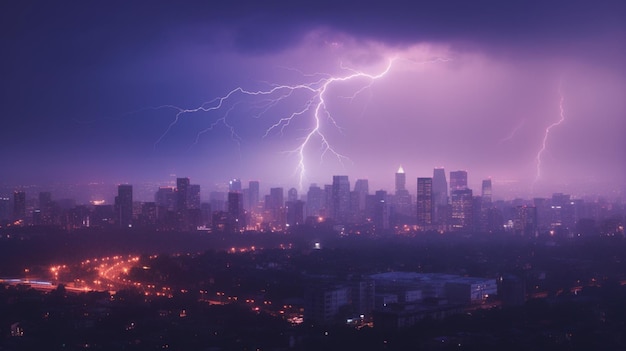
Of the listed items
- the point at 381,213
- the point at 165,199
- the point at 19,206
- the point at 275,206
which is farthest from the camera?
the point at 275,206

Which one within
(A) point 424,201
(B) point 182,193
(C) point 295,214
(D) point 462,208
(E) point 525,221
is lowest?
(E) point 525,221

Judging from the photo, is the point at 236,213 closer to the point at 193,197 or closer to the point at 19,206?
the point at 193,197

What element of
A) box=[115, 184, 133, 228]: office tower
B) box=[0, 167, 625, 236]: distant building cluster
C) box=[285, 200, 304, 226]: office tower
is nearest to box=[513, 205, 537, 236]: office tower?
box=[0, 167, 625, 236]: distant building cluster

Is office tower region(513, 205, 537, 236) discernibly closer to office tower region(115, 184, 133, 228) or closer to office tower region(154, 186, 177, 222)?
office tower region(154, 186, 177, 222)

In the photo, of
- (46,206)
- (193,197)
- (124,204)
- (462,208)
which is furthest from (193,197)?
(462,208)

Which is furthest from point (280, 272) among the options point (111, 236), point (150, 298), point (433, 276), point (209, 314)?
point (111, 236)

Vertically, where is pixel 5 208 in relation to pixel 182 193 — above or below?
below

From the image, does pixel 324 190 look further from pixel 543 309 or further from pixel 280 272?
pixel 543 309
